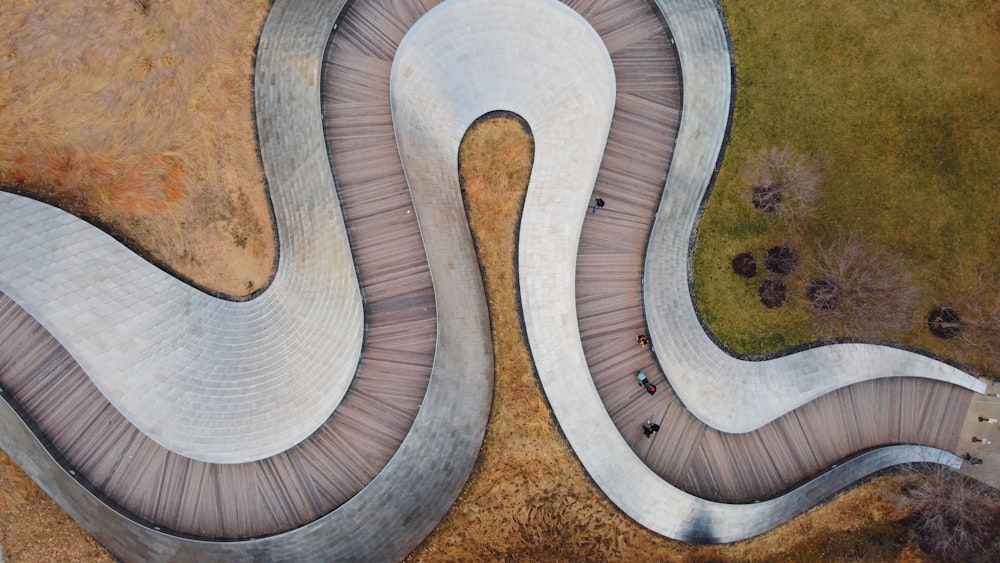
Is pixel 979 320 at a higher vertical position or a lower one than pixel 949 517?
higher

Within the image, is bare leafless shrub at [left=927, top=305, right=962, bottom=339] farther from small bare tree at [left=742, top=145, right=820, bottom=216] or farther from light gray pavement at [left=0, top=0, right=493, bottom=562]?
light gray pavement at [left=0, top=0, right=493, bottom=562]

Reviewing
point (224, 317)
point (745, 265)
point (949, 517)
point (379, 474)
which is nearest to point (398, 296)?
point (379, 474)

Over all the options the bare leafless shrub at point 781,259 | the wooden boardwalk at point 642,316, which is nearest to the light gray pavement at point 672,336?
the wooden boardwalk at point 642,316

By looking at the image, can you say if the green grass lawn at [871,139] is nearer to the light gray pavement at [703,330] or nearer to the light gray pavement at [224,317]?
the light gray pavement at [703,330]

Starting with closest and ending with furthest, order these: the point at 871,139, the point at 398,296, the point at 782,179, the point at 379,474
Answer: the point at 379,474 → the point at 398,296 → the point at 782,179 → the point at 871,139

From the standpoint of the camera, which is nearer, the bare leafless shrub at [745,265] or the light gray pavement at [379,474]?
→ the light gray pavement at [379,474]

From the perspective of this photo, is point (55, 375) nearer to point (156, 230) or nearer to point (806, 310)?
point (156, 230)

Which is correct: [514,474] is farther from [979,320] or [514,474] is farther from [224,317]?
[979,320]

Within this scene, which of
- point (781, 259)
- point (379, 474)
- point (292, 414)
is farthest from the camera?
point (781, 259)
